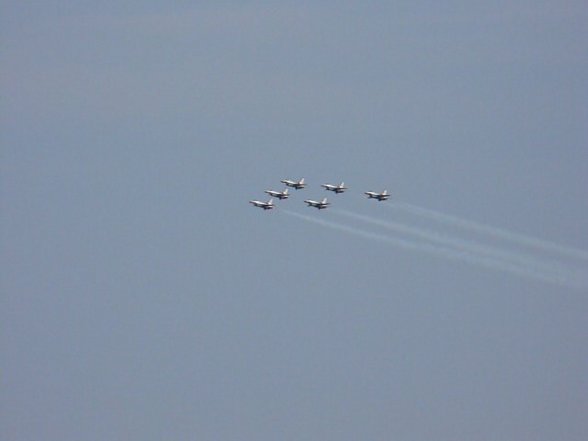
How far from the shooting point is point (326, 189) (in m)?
140

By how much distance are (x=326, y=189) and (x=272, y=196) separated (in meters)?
7.31

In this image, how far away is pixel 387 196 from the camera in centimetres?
13650

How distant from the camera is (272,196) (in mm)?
139625

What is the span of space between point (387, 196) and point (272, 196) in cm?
1544

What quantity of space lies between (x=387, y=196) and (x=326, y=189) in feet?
28.5
